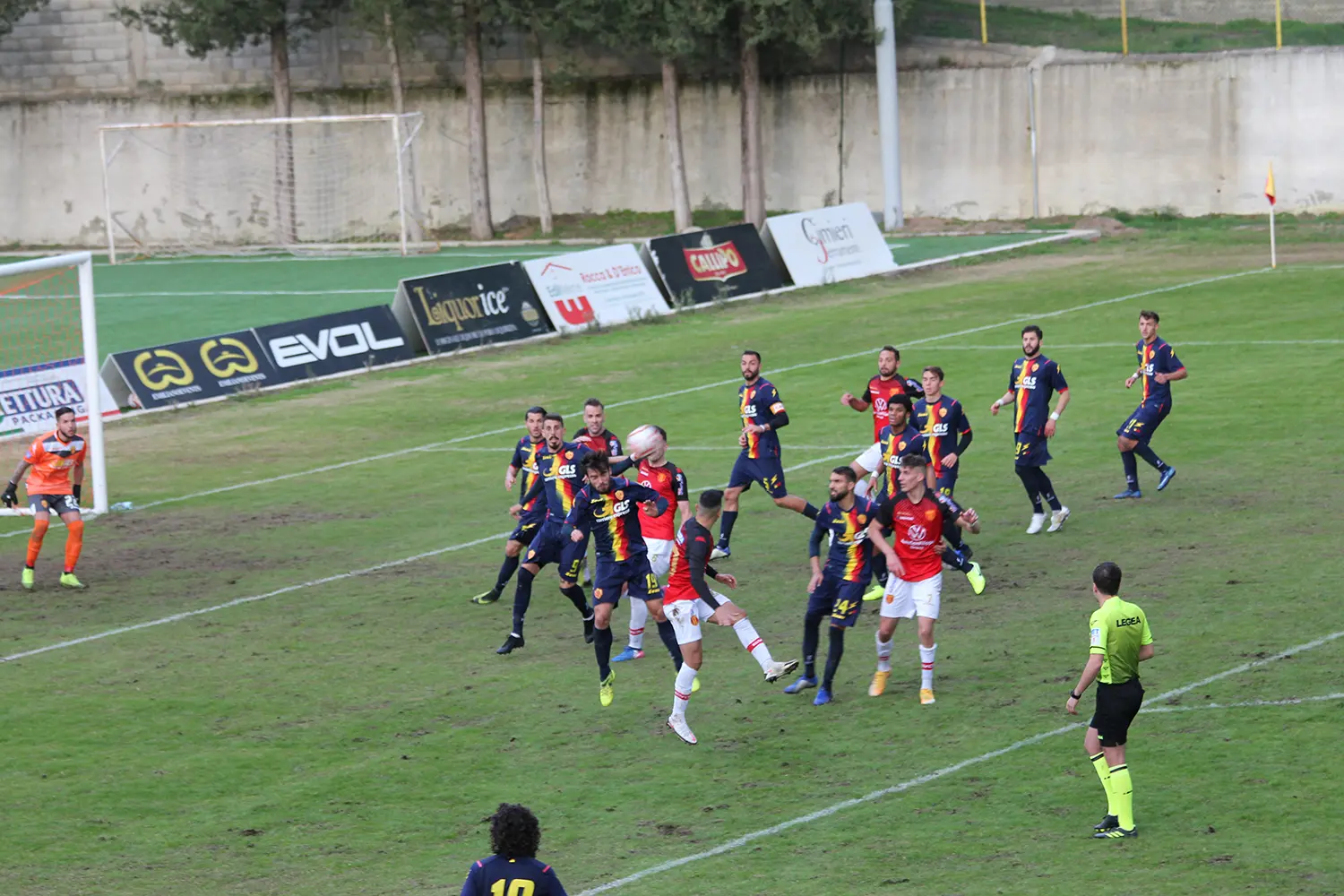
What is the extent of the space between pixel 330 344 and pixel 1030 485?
17525 millimetres

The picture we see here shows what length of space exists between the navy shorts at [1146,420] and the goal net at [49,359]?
13179 mm

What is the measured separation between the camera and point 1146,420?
1986 centimetres

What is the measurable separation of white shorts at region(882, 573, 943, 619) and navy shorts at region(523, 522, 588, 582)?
3347 mm

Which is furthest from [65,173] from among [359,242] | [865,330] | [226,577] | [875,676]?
[875,676]

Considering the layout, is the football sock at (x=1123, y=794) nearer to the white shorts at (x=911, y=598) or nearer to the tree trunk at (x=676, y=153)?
the white shorts at (x=911, y=598)

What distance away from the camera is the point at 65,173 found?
5944 centimetres

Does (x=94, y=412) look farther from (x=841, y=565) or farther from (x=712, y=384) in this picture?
(x=841, y=565)

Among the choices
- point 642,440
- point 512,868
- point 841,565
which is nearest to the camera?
point 512,868

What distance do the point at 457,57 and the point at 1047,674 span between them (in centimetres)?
4585

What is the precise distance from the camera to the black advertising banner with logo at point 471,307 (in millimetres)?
33906

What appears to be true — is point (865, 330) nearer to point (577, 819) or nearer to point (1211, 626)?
point (1211, 626)

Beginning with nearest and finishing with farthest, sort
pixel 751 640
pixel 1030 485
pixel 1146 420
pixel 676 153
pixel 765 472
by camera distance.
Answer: pixel 751 640
pixel 765 472
pixel 1030 485
pixel 1146 420
pixel 676 153

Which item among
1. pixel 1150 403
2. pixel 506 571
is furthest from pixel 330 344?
pixel 1150 403

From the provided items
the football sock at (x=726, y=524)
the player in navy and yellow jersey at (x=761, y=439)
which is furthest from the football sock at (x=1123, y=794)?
the football sock at (x=726, y=524)
